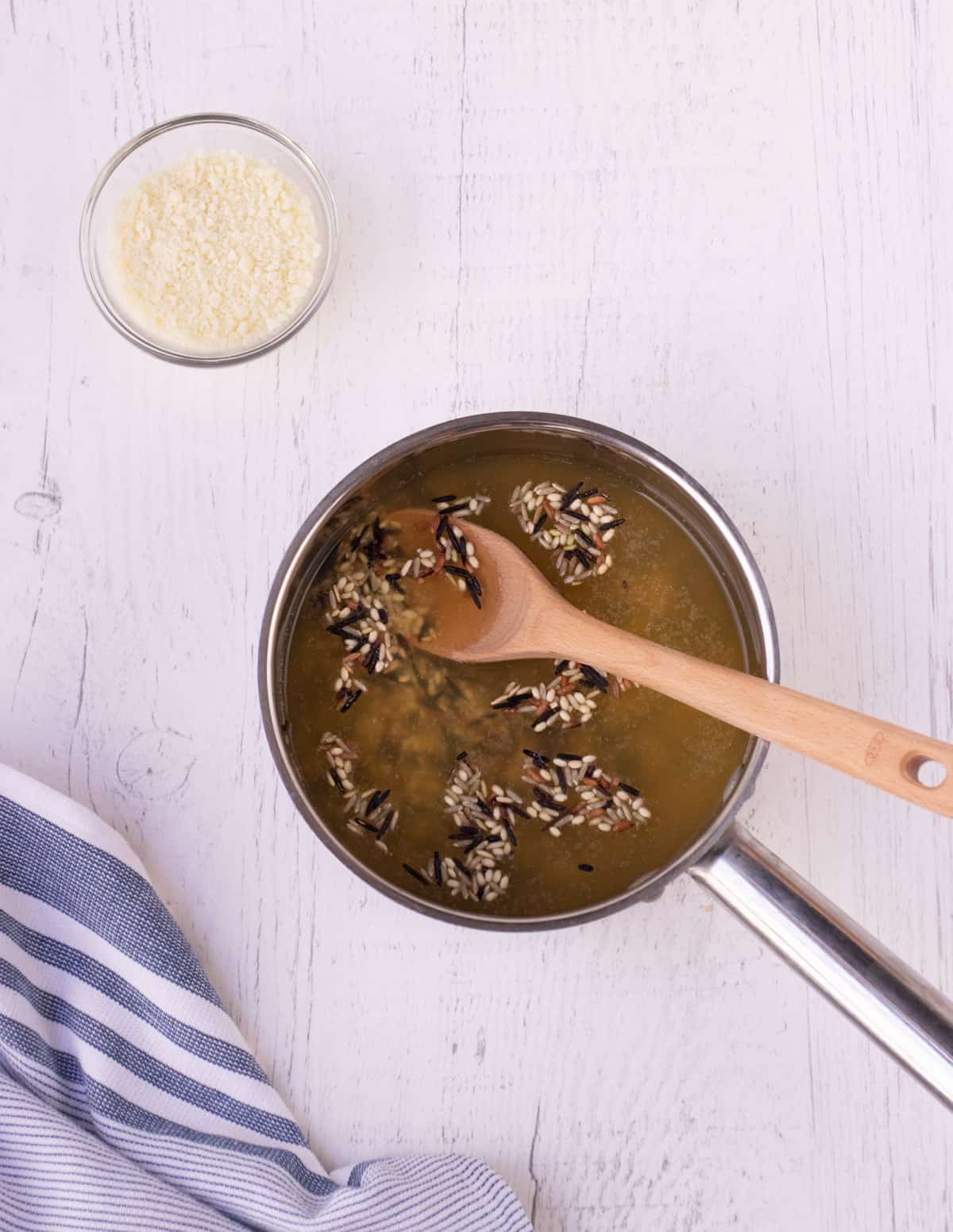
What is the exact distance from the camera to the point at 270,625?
897 mm

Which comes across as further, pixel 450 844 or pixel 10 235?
pixel 10 235

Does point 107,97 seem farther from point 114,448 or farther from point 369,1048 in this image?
point 369,1048

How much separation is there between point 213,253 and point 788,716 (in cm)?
63

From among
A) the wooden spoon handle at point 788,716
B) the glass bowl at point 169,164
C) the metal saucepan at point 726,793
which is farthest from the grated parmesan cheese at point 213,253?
the wooden spoon handle at point 788,716

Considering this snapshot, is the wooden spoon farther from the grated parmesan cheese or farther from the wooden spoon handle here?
the grated parmesan cheese

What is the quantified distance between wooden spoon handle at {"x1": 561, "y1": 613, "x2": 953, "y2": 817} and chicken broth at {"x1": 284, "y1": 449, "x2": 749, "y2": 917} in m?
0.07

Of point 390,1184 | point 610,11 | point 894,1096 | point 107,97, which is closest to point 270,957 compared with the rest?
point 390,1184

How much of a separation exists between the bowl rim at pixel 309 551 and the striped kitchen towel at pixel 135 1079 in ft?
0.77

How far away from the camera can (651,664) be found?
0.85 meters

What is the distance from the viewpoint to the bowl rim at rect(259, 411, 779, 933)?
34.8 inches

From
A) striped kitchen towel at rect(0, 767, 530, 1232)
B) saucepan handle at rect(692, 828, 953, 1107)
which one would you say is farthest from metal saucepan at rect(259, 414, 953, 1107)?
striped kitchen towel at rect(0, 767, 530, 1232)

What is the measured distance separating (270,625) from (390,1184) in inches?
19.9

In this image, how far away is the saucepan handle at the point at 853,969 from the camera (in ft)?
2.68

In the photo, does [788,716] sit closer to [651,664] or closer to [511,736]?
[651,664]
